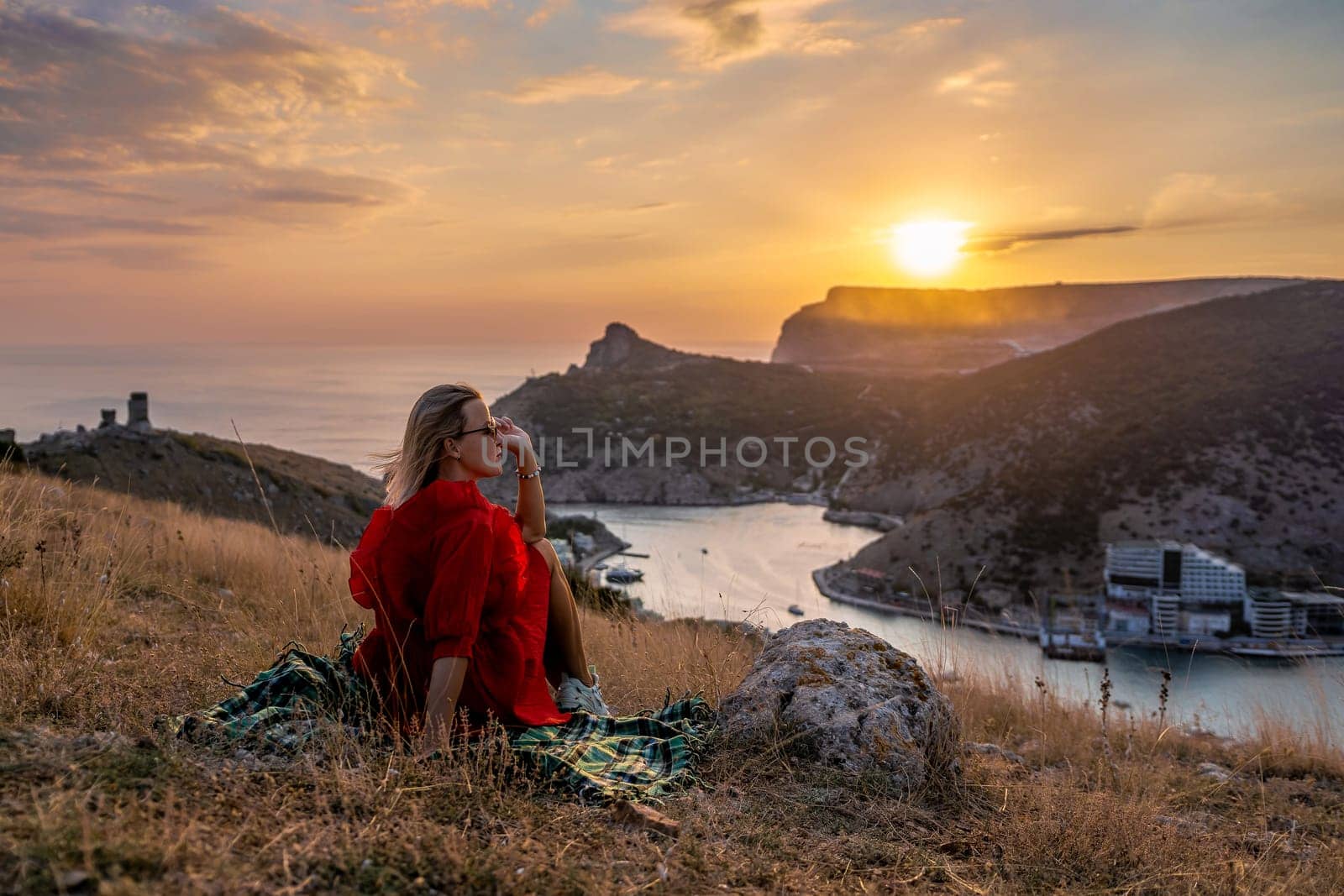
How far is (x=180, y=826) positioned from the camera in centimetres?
202

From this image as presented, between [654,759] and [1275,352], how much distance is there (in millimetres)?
76147

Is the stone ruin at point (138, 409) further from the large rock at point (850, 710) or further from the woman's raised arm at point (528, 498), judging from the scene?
the large rock at point (850, 710)

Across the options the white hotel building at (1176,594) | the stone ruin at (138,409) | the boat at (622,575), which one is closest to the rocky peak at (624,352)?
the white hotel building at (1176,594)

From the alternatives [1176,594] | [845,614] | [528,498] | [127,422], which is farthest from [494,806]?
[1176,594]

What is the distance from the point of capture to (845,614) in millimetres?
35781

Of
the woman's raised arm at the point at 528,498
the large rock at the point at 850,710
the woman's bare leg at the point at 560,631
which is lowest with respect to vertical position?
the large rock at the point at 850,710

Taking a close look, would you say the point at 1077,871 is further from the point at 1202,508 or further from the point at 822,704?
the point at 1202,508

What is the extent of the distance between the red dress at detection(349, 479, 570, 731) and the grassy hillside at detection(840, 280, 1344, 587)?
3484 cm

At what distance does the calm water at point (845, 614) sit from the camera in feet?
20.4

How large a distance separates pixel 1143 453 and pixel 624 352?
4165 inches

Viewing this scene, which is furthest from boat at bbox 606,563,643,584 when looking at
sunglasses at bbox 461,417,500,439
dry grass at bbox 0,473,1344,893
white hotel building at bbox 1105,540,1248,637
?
white hotel building at bbox 1105,540,1248,637

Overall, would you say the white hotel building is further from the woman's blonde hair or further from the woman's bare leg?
the woman's blonde hair

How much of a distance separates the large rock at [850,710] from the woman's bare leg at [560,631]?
0.65 meters

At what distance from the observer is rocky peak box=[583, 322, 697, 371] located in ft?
452
